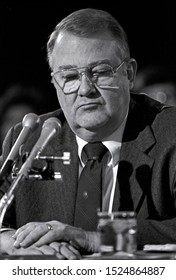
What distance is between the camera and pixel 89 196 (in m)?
2.33

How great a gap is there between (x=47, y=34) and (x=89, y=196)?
125 centimetres

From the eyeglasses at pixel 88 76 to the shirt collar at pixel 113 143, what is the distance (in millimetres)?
250

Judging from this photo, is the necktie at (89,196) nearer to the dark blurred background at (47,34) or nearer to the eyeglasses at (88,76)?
the eyeglasses at (88,76)

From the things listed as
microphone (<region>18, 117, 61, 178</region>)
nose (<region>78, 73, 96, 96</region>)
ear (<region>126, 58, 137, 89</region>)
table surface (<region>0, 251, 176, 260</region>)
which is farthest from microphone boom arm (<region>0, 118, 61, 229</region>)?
ear (<region>126, 58, 137, 89</region>)

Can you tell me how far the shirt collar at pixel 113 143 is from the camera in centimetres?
245

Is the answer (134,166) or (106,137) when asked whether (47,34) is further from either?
(134,166)

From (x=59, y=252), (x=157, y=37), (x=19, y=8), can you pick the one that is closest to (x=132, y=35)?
(x=157, y=37)

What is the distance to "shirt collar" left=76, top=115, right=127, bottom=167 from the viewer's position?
2451mm

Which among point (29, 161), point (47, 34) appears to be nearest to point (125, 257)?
point (29, 161)

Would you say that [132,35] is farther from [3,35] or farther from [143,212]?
[143,212]

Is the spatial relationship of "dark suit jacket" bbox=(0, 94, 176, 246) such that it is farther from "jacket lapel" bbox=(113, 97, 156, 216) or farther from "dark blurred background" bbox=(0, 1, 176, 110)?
"dark blurred background" bbox=(0, 1, 176, 110)

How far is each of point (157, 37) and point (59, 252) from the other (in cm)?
180

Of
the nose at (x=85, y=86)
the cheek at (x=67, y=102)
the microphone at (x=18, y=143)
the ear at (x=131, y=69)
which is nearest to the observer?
the microphone at (x=18, y=143)

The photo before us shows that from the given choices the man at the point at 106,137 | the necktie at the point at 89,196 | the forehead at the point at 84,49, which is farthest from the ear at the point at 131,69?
the necktie at the point at 89,196
